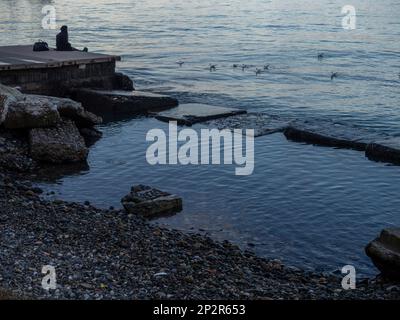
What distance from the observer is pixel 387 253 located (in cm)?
1494

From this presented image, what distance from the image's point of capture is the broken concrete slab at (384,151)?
939 inches

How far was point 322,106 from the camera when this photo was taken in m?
35.6

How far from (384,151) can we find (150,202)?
10204mm

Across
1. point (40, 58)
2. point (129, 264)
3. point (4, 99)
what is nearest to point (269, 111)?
point (40, 58)

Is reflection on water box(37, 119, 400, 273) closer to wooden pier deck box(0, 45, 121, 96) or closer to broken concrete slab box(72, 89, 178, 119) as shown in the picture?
broken concrete slab box(72, 89, 178, 119)

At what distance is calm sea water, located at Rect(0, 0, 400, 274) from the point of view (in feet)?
59.0

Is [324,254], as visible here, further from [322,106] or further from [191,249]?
[322,106]

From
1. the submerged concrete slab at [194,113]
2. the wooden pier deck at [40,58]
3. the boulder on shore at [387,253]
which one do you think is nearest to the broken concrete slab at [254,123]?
the submerged concrete slab at [194,113]

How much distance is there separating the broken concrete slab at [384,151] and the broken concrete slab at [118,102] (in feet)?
38.4

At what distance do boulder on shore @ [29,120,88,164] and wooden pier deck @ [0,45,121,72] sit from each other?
7.73m

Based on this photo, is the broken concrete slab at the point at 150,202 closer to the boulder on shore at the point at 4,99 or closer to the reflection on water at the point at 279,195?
the reflection on water at the point at 279,195

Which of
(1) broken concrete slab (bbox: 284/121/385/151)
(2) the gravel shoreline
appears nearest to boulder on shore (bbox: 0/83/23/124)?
(2) the gravel shoreline

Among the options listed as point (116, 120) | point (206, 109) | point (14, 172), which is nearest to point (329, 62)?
point (206, 109)

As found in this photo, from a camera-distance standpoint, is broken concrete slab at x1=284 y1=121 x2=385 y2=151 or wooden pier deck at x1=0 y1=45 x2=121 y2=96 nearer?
broken concrete slab at x1=284 y1=121 x2=385 y2=151
